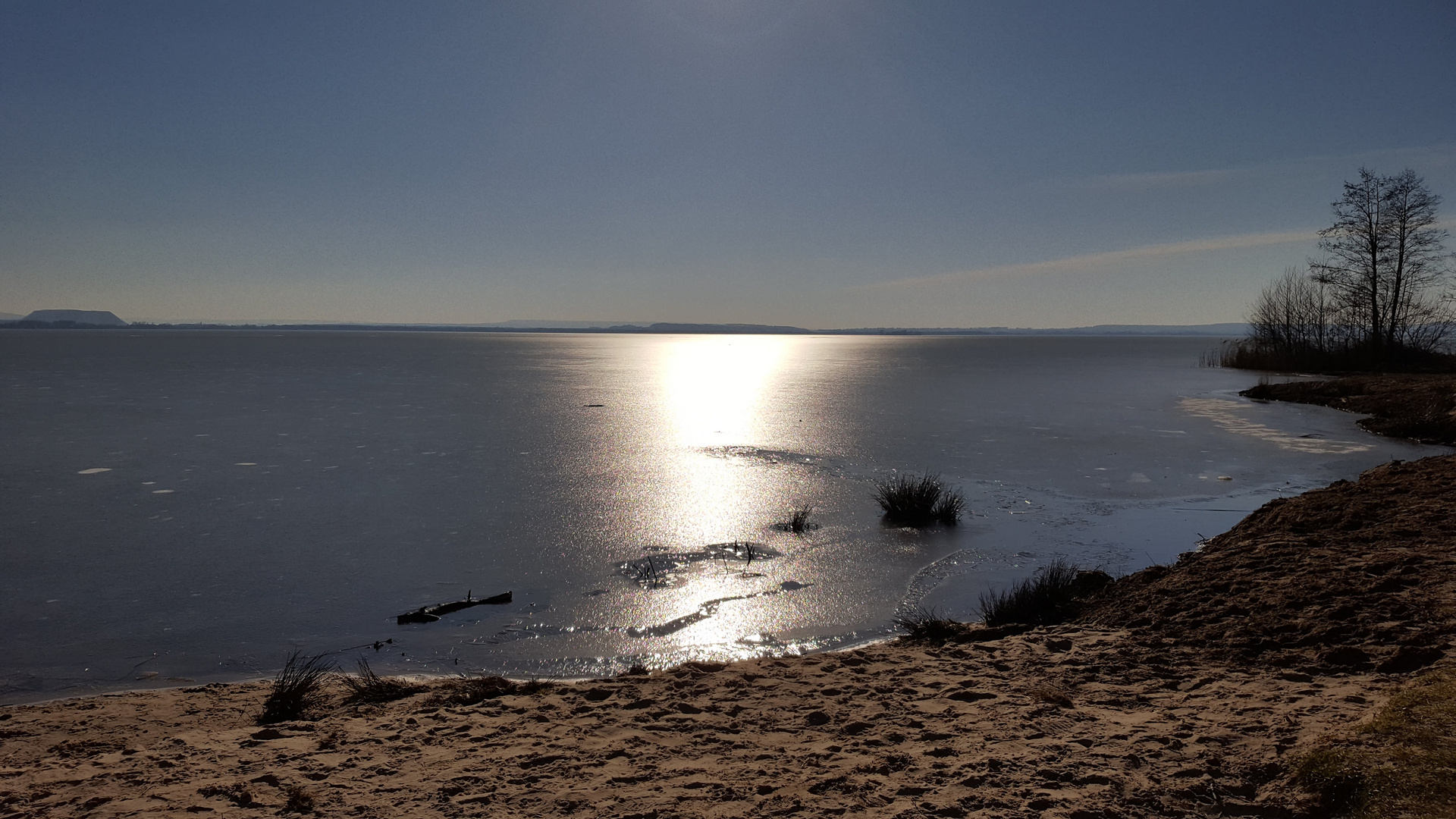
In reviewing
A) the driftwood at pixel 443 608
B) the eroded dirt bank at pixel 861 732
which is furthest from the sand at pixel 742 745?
the driftwood at pixel 443 608

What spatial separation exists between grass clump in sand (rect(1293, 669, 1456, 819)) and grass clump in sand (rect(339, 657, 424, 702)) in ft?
16.1

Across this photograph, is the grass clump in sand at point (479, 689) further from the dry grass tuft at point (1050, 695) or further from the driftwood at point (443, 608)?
the dry grass tuft at point (1050, 695)

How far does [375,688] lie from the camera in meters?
5.25

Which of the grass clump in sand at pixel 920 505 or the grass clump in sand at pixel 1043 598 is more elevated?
the grass clump in sand at pixel 920 505

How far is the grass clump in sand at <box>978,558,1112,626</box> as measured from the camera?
6719mm

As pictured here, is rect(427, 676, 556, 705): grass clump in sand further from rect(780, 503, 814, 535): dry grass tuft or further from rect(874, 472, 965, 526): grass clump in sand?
rect(874, 472, 965, 526): grass clump in sand

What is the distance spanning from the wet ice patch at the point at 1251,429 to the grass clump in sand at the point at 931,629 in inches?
530

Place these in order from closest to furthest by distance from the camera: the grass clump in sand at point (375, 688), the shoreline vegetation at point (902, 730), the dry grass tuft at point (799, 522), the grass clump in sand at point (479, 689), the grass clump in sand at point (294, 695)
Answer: the shoreline vegetation at point (902, 730)
the grass clump in sand at point (294, 695)
the grass clump in sand at point (479, 689)
the grass clump in sand at point (375, 688)
the dry grass tuft at point (799, 522)

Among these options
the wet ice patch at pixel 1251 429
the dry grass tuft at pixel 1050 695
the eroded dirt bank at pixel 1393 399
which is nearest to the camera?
the dry grass tuft at pixel 1050 695

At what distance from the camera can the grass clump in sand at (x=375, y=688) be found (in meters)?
5.20

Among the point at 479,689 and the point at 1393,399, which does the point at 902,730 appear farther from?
the point at 1393,399

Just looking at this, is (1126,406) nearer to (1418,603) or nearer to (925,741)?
(1418,603)

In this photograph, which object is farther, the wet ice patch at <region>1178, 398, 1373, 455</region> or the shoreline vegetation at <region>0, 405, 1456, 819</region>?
the wet ice patch at <region>1178, 398, 1373, 455</region>

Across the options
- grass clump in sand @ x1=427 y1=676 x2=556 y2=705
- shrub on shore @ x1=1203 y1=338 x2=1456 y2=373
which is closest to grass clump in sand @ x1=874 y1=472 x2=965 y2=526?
grass clump in sand @ x1=427 y1=676 x2=556 y2=705
